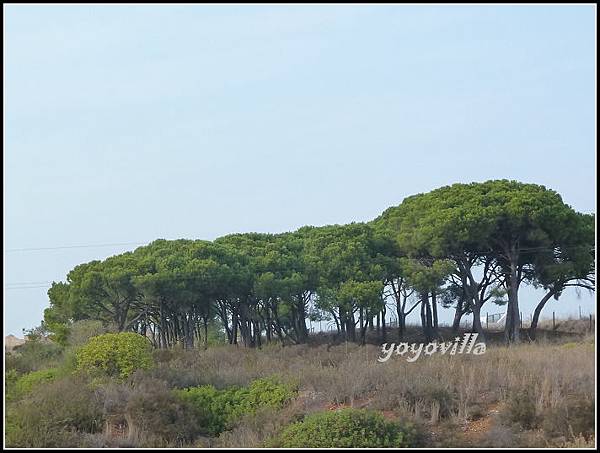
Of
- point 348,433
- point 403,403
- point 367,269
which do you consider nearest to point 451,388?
point 403,403

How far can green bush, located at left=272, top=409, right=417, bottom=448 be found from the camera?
1271cm

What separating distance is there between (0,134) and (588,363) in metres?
12.2

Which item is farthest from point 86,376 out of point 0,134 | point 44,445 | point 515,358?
point 515,358

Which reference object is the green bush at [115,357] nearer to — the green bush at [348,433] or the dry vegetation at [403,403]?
the dry vegetation at [403,403]

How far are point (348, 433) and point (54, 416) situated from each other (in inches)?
213

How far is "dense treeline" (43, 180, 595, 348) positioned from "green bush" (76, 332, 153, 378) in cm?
1472

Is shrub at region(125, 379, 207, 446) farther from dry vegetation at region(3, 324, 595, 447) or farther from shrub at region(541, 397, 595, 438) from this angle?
shrub at region(541, 397, 595, 438)

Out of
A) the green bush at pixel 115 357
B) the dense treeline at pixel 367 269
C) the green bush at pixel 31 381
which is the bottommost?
the green bush at pixel 31 381

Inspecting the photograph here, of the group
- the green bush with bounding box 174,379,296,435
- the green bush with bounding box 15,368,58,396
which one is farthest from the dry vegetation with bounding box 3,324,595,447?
the green bush with bounding box 15,368,58,396

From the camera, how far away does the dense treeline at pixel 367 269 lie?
36.0 metres

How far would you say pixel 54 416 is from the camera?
15.1 meters

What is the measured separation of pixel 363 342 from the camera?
126ft

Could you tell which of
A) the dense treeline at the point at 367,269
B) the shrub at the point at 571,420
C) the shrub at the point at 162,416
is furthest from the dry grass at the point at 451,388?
the dense treeline at the point at 367,269

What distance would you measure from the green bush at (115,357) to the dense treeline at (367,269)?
580 inches
